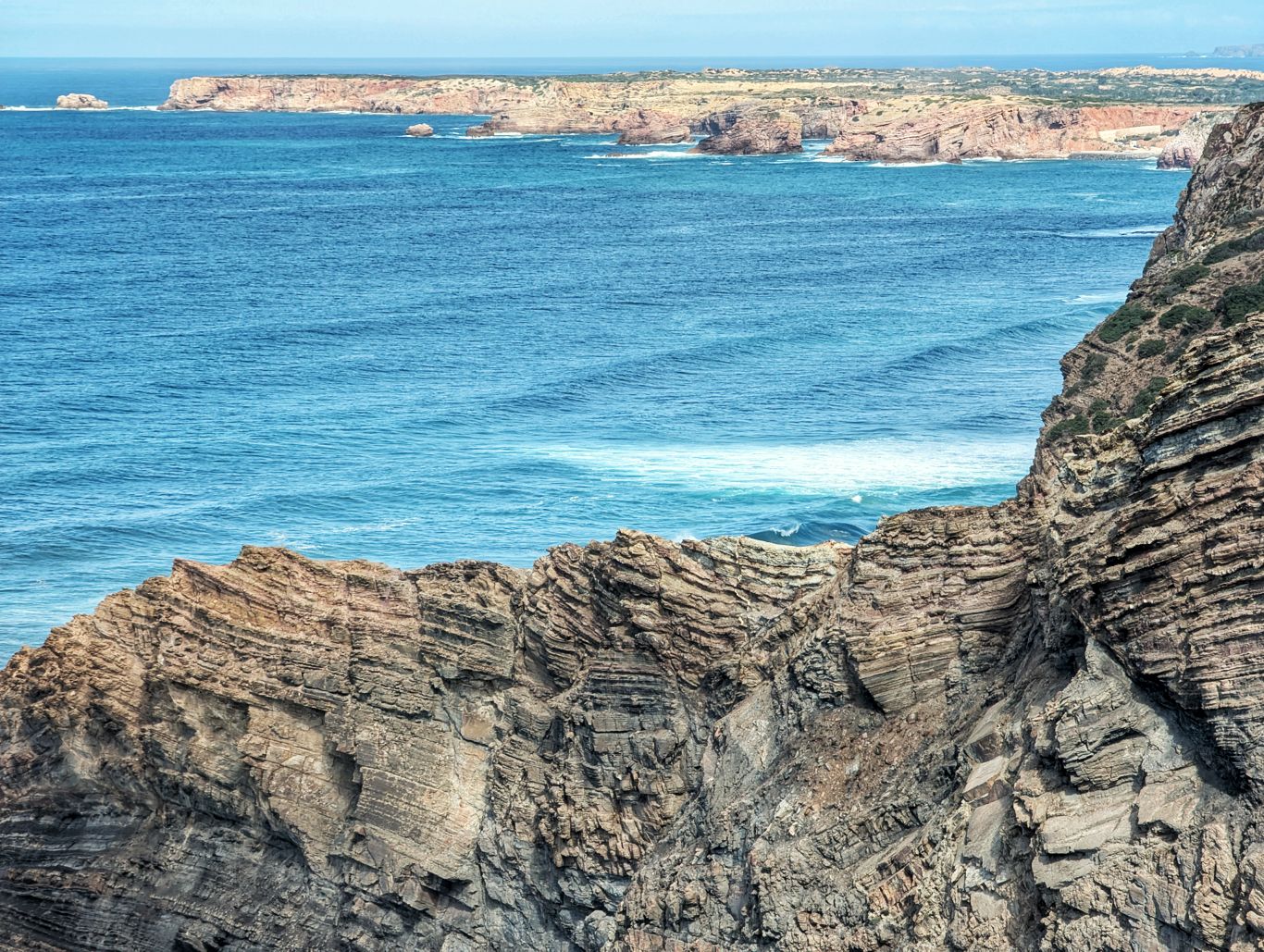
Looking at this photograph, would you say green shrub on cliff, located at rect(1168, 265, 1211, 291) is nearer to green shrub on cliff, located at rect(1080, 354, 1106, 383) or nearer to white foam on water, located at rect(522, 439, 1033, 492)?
green shrub on cliff, located at rect(1080, 354, 1106, 383)

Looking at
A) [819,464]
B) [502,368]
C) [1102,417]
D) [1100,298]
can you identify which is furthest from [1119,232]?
[1102,417]

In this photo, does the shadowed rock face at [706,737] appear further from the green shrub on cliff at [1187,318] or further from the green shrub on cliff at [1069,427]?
the green shrub on cliff at [1187,318]

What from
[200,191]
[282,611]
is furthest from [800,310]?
[200,191]

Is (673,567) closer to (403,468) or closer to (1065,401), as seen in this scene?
(1065,401)

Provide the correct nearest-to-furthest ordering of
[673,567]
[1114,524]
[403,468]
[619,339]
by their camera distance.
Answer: [1114,524] < [673,567] < [403,468] < [619,339]

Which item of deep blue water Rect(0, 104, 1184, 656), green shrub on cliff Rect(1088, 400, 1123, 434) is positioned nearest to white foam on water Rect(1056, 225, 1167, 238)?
deep blue water Rect(0, 104, 1184, 656)

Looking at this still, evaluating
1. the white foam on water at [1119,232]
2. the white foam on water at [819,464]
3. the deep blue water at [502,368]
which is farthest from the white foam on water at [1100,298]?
the white foam on water at [819,464]
